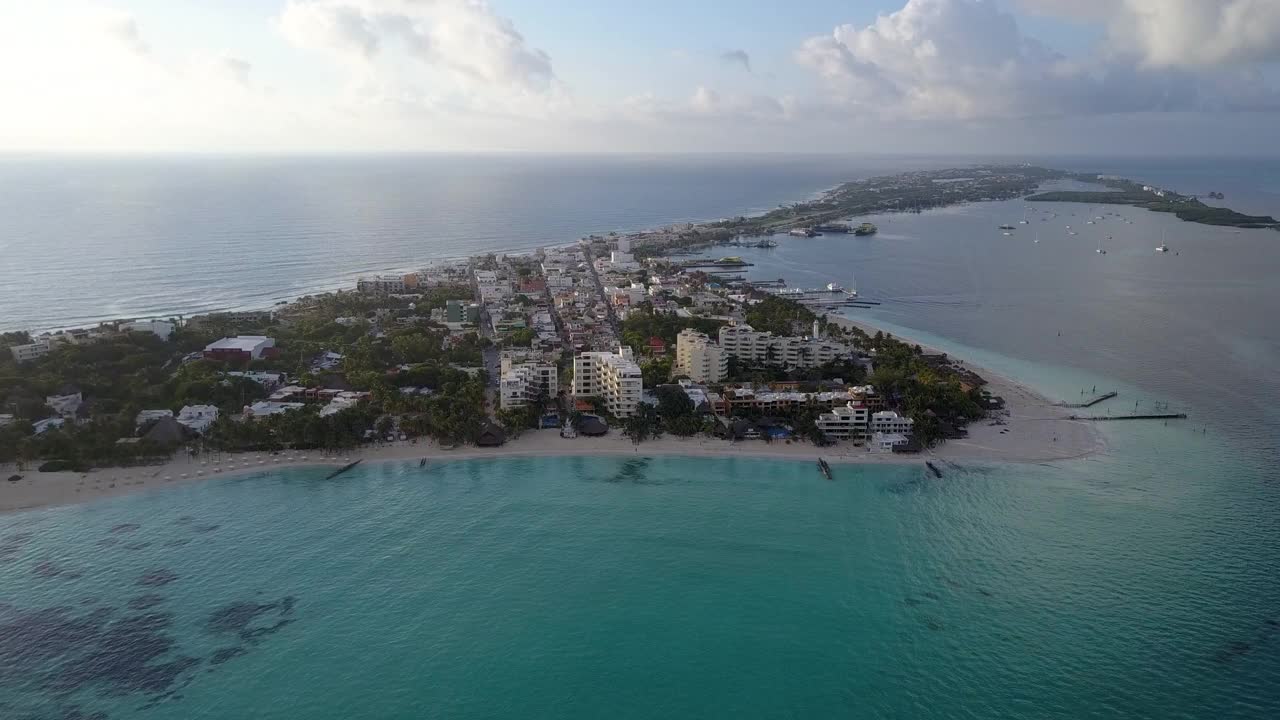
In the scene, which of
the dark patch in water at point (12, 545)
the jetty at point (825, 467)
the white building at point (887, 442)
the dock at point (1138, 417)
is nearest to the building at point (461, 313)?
the jetty at point (825, 467)

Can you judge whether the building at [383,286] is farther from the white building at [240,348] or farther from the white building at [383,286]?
the white building at [240,348]

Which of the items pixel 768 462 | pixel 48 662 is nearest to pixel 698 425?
pixel 768 462

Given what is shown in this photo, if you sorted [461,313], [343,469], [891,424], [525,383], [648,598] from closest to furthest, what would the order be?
1. [648,598]
2. [343,469]
3. [891,424]
4. [525,383]
5. [461,313]

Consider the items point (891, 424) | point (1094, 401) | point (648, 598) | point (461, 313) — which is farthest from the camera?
point (461, 313)

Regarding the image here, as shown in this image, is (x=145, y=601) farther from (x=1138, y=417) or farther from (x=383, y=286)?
(x=383, y=286)

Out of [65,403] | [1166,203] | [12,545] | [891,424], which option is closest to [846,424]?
[891,424]

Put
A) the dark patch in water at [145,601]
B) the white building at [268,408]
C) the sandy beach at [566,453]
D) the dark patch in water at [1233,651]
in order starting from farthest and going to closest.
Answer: the white building at [268,408]
the sandy beach at [566,453]
the dark patch in water at [145,601]
the dark patch in water at [1233,651]

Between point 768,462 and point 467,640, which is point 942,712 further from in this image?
point 768,462
